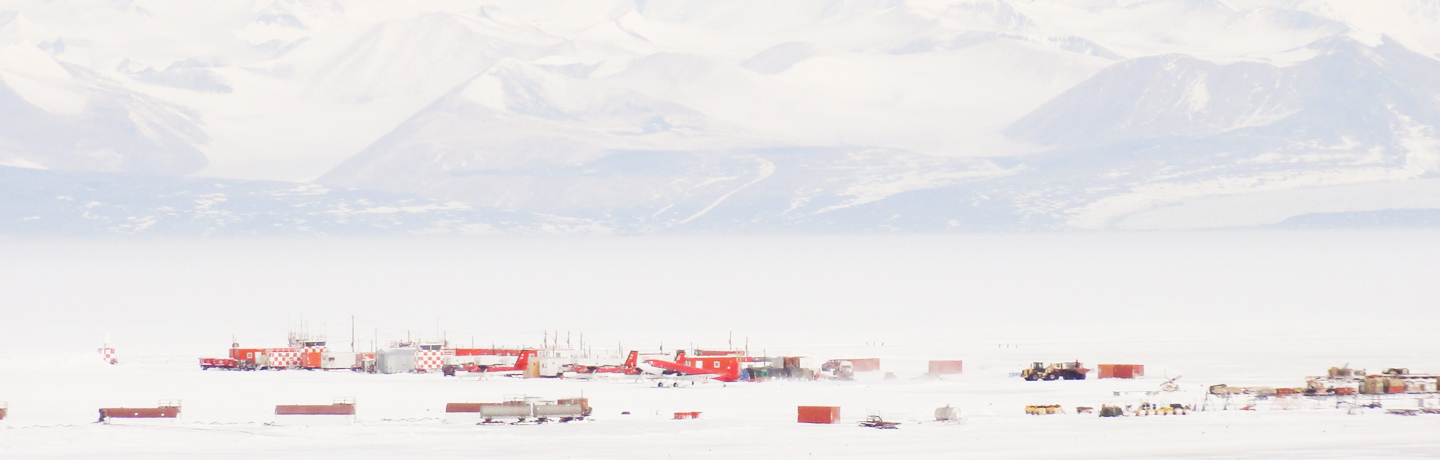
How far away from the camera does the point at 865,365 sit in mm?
98312

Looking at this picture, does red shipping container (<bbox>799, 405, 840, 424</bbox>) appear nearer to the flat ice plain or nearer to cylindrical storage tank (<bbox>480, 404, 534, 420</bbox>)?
the flat ice plain

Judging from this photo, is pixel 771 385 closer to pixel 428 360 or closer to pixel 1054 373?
pixel 1054 373

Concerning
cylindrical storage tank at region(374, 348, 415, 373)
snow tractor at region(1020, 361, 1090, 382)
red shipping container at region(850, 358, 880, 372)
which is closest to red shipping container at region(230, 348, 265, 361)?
cylindrical storage tank at region(374, 348, 415, 373)

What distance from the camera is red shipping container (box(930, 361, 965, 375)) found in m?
95.1

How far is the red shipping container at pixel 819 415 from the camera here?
2817 inches

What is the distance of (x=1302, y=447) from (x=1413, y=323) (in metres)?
69.5

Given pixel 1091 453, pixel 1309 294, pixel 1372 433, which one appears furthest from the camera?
pixel 1309 294

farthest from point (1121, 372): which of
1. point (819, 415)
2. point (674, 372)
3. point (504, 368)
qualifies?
point (504, 368)

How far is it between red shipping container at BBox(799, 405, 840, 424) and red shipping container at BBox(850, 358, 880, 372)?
25210mm

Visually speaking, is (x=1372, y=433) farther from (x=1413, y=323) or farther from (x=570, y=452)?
(x=1413, y=323)

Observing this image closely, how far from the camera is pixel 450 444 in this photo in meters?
66.0

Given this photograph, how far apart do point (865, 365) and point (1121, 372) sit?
12.4m

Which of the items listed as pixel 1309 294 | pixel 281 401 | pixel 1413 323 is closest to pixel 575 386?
pixel 281 401

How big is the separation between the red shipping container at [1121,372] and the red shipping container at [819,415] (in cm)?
2100
